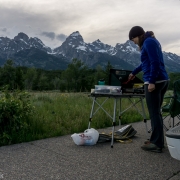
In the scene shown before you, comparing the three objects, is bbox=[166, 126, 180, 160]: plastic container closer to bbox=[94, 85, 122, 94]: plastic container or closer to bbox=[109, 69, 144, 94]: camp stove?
bbox=[94, 85, 122, 94]: plastic container

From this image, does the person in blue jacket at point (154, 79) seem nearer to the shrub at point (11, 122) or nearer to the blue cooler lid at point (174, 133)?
the blue cooler lid at point (174, 133)

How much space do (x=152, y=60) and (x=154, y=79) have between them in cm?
29

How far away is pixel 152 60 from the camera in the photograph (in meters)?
3.86

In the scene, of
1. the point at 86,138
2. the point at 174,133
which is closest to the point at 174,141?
the point at 174,133

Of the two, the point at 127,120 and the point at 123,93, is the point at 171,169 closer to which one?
the point at 123,93

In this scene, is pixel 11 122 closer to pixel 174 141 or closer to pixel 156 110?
pixel 156 110

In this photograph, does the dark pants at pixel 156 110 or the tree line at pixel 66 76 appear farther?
the tree line at pixel 66 76

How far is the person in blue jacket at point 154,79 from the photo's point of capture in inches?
152

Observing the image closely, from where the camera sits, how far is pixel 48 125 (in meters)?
5.47

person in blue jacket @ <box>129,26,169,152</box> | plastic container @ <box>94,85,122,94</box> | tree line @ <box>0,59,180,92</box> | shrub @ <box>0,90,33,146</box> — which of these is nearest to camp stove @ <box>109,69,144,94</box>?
plastic container @ <box>94,85,122,94</box>

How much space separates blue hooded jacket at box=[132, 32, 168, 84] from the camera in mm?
3857

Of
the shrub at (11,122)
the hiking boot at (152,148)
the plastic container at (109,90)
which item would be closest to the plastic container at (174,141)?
the hiking boot at (152,148)

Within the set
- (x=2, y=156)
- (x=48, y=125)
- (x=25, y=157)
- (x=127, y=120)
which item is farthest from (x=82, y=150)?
(x=127, y=120)

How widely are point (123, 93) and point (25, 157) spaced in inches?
80.1
